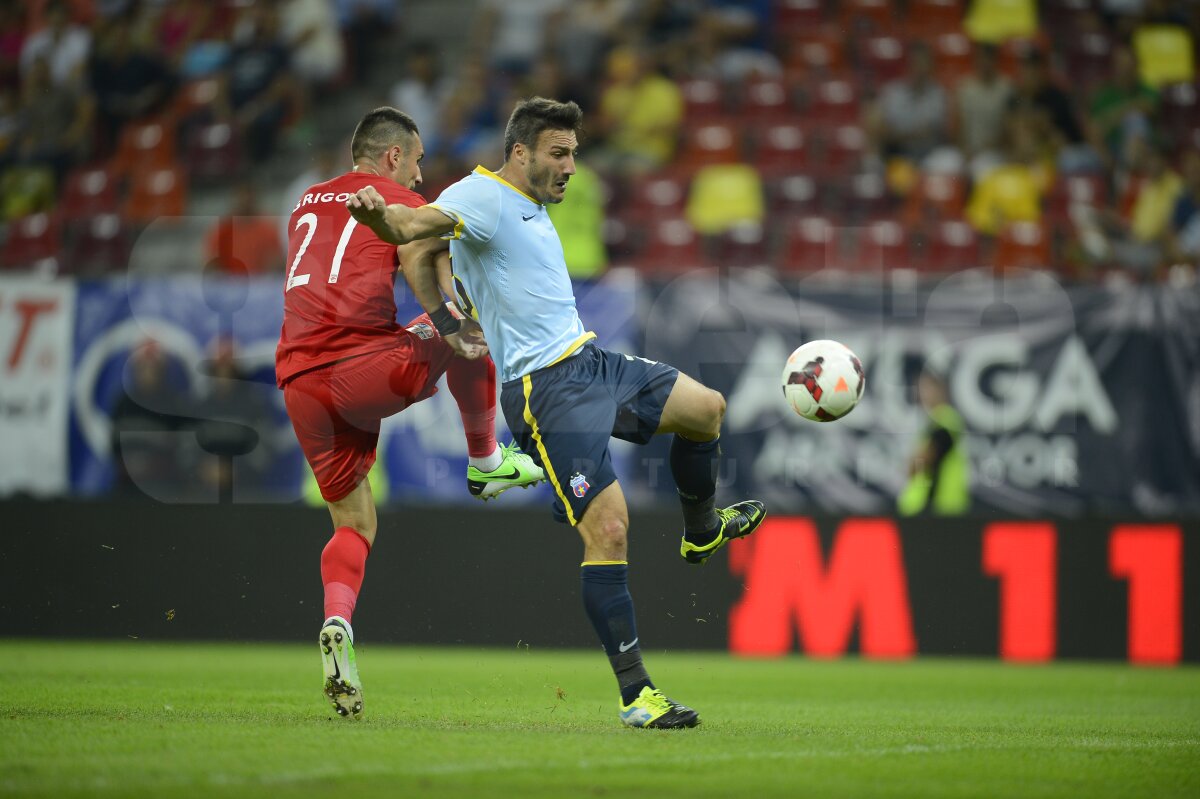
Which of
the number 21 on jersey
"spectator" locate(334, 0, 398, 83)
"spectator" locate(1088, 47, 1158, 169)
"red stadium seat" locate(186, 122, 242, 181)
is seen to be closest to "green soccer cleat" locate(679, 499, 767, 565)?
the number 21 on jersey

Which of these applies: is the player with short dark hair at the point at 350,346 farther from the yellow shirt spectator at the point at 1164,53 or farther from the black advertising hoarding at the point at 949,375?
the yellow shirt spectator at the point at 1164,53

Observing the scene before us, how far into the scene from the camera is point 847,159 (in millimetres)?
14500

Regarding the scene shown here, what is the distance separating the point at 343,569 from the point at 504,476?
99 cm

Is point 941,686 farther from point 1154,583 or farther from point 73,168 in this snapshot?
point 73,168

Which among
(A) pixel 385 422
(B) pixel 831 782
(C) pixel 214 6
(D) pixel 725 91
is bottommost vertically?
(B) pixel 831 782

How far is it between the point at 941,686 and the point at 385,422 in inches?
196

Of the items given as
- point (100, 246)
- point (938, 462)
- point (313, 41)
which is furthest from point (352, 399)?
point (313, 41)

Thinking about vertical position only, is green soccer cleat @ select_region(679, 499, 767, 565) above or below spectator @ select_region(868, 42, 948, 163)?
below

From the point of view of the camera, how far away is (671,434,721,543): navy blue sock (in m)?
6.57

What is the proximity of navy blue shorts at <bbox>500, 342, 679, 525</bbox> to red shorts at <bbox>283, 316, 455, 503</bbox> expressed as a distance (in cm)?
52

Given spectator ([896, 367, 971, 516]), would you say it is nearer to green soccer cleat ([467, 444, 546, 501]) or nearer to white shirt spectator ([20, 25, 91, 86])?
green soccer cleat ([467, 444, 546, 501])

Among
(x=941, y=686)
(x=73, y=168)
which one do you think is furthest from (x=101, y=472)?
(x=941, y=686)

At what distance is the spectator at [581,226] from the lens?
1314 centimetres

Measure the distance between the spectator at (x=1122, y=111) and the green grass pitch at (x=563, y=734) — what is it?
649 centimetres
